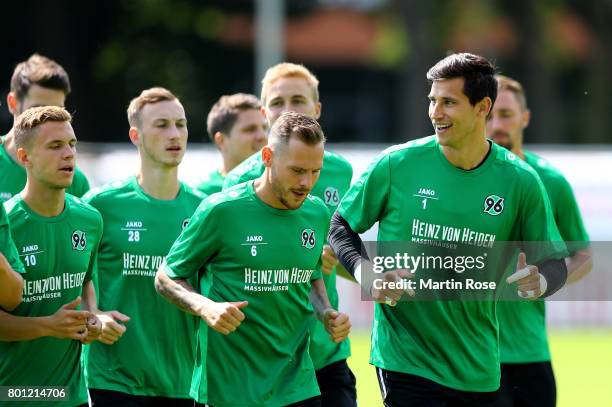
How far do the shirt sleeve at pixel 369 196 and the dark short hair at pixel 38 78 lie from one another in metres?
2.75

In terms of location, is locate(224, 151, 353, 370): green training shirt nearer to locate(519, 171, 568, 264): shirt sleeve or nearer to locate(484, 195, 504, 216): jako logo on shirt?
locate(484, 195, 504, 216): jako logo on shirt

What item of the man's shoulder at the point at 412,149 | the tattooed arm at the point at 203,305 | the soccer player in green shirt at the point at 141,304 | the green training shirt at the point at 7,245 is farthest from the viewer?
the soccer player in green shirt at the point at 141,304

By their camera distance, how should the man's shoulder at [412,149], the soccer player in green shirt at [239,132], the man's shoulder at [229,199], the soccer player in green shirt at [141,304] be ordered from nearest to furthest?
the man's shoulder at [229,199], the man's shoulder at [412,149], the soccer player in green shirt at [141,304], the soccer player in green shirt at [239,132]

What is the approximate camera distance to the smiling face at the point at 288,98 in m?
8.79

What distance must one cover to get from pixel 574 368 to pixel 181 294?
8.42m

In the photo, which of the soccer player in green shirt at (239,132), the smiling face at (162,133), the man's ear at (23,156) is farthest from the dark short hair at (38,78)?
the man's ear at (23,156)

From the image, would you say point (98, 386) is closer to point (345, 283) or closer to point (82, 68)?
point (345, 283)

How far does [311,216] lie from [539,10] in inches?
1041

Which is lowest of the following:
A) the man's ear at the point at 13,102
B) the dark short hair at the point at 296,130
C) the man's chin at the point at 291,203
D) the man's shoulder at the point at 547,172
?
the man's chin at the point at 291,203

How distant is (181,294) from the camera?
22.2ft

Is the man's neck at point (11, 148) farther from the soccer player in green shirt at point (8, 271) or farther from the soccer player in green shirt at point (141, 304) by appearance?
the soccer player in green shirt at point (8, 271)

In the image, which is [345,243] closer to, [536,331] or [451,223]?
[451,223]

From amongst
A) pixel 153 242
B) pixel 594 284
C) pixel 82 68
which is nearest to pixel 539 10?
pixel 82 68

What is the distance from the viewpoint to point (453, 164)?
7348 mm
